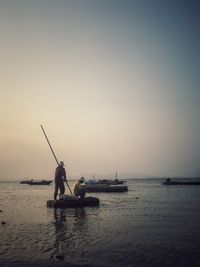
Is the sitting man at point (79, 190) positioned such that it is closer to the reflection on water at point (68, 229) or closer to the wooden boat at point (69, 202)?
the wooden boat at point (69, 202)

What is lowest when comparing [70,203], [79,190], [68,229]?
[68,229]

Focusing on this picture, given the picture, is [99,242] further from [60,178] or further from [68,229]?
[60,178]

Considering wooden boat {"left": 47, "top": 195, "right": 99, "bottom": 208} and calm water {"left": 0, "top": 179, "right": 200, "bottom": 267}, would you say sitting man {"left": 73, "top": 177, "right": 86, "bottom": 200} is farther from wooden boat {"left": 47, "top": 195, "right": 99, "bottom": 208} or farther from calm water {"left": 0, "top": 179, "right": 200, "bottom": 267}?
calm water {"left": 0, "top": 179, "right": 200, "bottom": 267}

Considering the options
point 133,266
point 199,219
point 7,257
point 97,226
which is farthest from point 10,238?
point 199,219

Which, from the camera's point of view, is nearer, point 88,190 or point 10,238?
point 10,238

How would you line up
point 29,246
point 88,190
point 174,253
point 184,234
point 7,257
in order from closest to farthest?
point 7,257
point 174,253
point 29,246
point 184,234
point 88,190

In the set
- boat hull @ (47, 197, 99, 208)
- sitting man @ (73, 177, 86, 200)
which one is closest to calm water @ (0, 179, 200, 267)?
boat hull @ (47, 197, 99, 208)

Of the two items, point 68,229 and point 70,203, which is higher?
point 70,203

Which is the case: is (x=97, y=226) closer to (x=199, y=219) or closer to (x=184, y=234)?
(x=184, y=234)

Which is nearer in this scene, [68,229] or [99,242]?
[99,242]

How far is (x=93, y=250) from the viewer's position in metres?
11.3

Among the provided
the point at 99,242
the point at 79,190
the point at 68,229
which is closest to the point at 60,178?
the point at 79,190

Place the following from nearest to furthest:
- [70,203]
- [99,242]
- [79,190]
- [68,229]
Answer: [99,242] → [68,229] → [70,203] → [79,190]

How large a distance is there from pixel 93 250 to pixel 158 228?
605 cm
